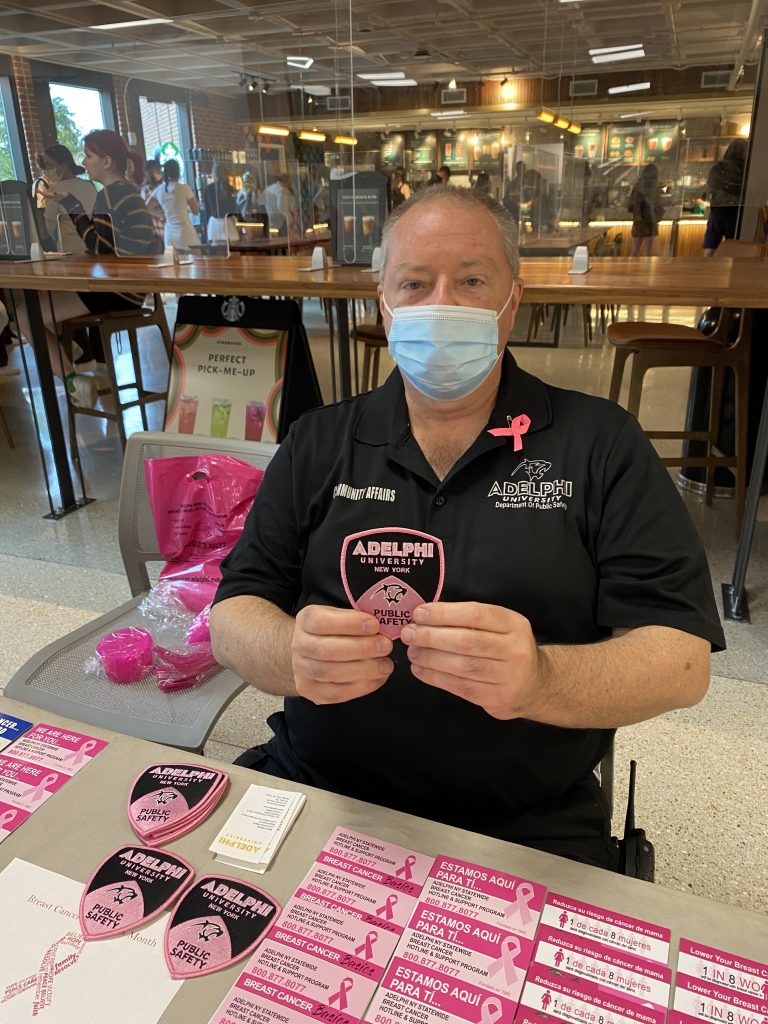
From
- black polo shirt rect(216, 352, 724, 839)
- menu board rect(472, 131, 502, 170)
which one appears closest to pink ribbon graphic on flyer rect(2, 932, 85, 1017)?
black polo shirt rect(216, 352, 724, 839)

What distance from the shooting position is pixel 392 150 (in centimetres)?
948

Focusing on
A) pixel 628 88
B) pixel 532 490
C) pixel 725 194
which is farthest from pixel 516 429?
pixel 725 194

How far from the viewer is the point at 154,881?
0.80 metres

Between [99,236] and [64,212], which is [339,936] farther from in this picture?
[64,212]

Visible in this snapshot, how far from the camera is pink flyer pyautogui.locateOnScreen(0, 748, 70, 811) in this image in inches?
36.3

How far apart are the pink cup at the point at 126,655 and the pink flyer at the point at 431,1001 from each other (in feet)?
3.81

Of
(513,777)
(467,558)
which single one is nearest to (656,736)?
(513,777)

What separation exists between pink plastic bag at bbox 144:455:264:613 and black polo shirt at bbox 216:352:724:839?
0.53 m

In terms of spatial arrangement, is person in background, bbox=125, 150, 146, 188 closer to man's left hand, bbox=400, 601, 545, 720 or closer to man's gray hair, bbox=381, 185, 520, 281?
man's gray hair, bbox=381, 185, 520, 281

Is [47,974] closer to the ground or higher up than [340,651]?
Result: closer to the ground

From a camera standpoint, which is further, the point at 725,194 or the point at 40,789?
the point at 725,194

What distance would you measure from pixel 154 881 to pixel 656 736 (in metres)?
1.83

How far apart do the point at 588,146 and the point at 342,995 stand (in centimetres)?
837

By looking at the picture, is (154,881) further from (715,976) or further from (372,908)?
(715,976)
